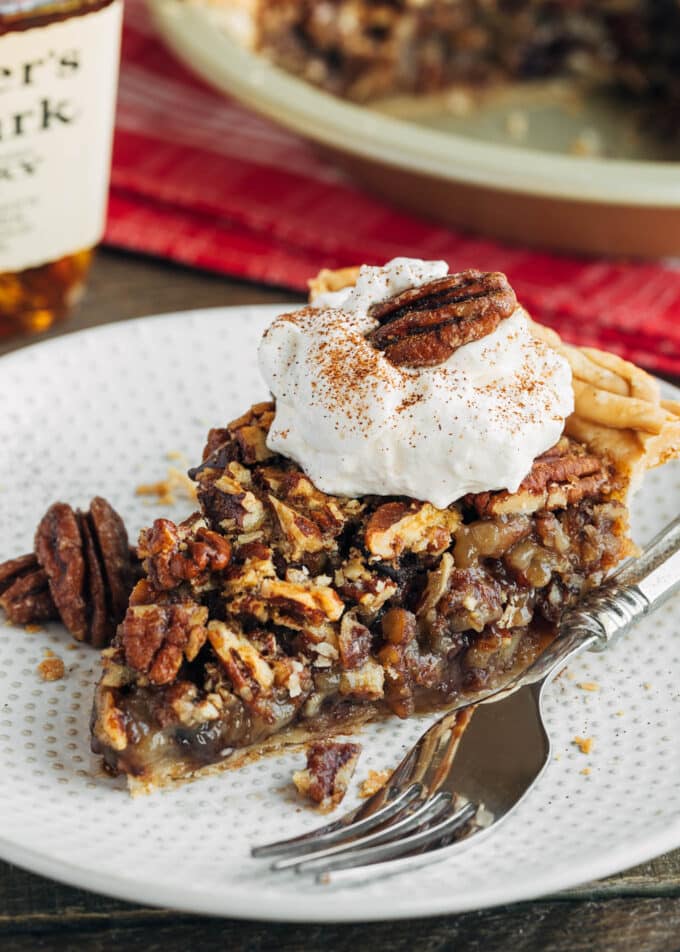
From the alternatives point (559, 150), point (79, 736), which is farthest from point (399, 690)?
point (559, 150)

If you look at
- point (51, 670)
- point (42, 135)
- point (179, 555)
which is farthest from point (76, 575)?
point (42, 135)

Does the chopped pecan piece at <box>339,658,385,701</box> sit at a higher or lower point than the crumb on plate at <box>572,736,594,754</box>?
higher

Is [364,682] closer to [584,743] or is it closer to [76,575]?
[584,743]

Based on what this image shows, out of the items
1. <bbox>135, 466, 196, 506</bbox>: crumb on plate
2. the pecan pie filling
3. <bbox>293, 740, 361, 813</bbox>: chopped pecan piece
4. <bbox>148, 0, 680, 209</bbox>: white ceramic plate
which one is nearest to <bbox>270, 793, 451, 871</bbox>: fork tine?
<bbox>293, 740, 361, 813</bbox>: chopped pecan piece

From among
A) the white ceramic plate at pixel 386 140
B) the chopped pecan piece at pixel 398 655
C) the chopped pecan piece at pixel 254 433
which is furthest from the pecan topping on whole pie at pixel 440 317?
the white ceramic plate at pixel 386 140

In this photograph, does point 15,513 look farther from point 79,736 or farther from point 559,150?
point 559,150

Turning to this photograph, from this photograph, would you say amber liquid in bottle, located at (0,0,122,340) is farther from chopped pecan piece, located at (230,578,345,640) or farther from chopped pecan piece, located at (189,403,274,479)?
chopped pecan piece, located at (230,578,345,640)

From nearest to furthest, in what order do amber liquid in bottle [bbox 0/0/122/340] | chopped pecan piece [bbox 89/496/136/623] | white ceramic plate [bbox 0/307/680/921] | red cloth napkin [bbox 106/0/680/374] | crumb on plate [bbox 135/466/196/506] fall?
white ceramic plate [bbox 0/307/680/921] → chopped pecan piece [bbox 89/496/136/623] → crumb on plate [bbox 135/466/196/506] → amber liquid in bottle [bbox 0/0/122/340] → red cloth napkin [bbox 106/0/680/374]
